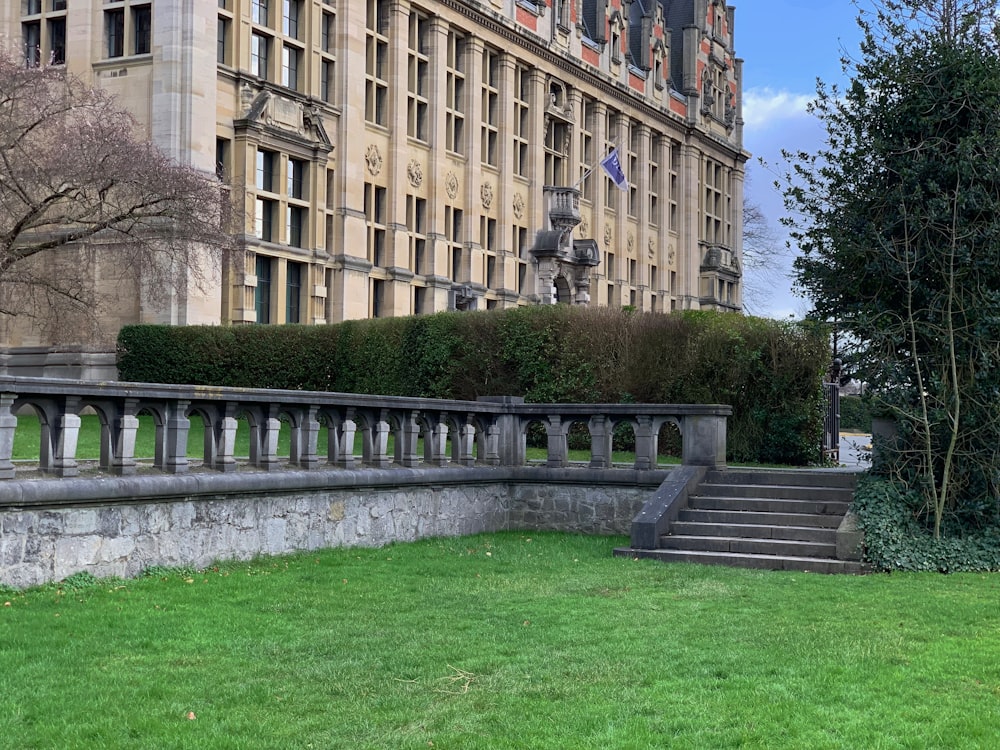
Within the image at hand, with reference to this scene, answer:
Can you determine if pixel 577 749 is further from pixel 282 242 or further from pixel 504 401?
pixel 282 242

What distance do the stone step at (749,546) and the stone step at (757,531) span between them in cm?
11

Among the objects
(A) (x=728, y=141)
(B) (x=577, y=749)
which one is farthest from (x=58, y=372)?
(A) (x=728, y=141)

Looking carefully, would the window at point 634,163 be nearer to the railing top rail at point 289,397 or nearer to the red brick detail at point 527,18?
the red brick detail at point 527,18

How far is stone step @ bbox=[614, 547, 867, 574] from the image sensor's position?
12.9m

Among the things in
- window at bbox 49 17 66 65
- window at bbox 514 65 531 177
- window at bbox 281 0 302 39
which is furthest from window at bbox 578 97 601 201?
window at bbox 49 17 66 65

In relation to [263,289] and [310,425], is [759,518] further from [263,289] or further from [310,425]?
[263,289]

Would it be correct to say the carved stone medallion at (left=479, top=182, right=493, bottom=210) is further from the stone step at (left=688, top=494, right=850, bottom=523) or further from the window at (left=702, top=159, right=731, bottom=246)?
the stone step at (left=688, top=494, right=850, bottom=523)

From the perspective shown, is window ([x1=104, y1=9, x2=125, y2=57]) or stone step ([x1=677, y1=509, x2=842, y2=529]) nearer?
stone step ([x1=677, y1=509, x2=842, y2=529])

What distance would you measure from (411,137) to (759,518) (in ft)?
98.9

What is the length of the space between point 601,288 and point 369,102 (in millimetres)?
18410

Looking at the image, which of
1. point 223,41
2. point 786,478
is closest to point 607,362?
point 786,478

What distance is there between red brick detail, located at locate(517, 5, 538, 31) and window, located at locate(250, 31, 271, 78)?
1562 cm

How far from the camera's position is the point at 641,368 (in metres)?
22.4

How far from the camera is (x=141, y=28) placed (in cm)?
3291
